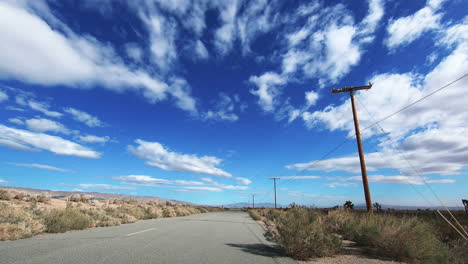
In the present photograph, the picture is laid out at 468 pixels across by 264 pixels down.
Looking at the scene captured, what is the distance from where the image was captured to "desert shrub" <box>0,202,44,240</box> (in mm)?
8562

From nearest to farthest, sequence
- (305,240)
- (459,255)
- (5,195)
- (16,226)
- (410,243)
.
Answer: (459,255) < (410,243) < (305,240) < (16,226) < (5,195)

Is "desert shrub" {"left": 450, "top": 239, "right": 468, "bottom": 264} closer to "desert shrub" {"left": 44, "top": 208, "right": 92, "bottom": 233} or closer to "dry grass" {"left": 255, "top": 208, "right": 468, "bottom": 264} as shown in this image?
"dry grass" {"left": 255, "top": 208, "right": 468, "bottom": 264}

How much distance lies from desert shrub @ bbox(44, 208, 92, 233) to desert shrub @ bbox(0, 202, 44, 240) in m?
0.47

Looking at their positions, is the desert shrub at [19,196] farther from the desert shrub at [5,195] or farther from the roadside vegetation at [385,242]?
the roadside vegetation at [385,242]

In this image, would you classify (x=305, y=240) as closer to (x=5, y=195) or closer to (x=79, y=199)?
(x=5, y=195)

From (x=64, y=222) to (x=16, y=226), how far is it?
243 centimetres

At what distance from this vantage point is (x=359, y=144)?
16.3 m

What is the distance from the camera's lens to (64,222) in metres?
11.4

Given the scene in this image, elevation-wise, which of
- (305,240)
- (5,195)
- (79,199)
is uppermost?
(79,199)

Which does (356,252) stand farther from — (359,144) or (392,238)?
(359,144)

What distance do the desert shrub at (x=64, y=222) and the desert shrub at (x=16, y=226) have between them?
0.47 meters

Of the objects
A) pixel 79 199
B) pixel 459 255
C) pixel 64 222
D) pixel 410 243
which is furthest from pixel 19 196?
pixel 459 255

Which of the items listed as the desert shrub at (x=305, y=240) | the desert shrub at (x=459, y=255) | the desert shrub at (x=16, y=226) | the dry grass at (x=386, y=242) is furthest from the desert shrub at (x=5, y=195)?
the desert shrub at (x=459, y=255)

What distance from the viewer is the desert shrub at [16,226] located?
8.56 m
